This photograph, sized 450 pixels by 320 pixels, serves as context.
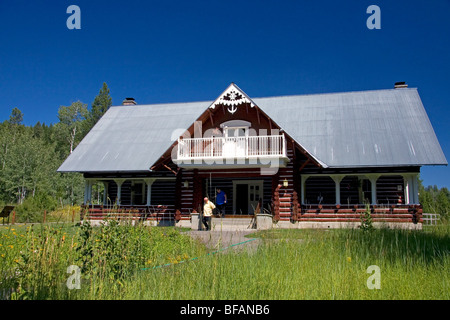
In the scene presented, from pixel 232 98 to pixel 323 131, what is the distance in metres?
6.65

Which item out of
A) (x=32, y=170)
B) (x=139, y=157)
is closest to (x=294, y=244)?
(x=139, y=157)

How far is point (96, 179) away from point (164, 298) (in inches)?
790

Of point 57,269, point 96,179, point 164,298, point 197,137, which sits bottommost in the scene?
point 164,298

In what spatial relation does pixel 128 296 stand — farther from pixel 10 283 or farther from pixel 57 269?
pixel 10 283

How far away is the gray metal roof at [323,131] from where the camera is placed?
65.4 feet

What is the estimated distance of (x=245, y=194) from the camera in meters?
24.2

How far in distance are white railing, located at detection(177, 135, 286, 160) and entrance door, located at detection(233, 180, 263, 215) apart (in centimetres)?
390

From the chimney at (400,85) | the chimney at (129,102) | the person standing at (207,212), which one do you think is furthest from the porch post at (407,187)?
the chimney at (129,102)

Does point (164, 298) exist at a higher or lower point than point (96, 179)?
lower

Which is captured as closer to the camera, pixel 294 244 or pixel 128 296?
pixel 128 296

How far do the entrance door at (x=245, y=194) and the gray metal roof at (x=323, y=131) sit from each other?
13.6 ft

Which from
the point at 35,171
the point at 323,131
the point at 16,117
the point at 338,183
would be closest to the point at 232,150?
the point at 338,183

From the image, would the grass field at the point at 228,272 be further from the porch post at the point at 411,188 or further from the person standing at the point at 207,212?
the porch post at the point at 411,188

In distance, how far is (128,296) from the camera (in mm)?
5078
